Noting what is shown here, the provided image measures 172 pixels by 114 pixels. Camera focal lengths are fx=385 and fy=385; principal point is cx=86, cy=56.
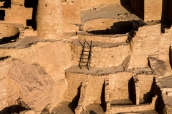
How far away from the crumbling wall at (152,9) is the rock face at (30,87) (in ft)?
30.2

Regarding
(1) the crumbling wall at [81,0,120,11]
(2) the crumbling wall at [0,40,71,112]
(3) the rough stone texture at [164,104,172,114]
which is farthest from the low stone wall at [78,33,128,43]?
(1) the crumbling wall at [81,0,120,11]

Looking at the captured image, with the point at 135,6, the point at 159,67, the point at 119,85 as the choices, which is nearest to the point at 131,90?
the point at 119,85

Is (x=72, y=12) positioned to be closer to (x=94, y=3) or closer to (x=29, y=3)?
(x=29, y=3)

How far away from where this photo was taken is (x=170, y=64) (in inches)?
999

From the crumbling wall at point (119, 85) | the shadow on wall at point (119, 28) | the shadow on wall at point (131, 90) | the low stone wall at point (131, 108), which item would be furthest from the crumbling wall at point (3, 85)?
the shadow on wall at point (119, 28)

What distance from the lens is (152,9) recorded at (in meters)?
27.3

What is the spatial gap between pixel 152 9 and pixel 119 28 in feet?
8.89

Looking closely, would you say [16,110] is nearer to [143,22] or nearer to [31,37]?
[31,37]

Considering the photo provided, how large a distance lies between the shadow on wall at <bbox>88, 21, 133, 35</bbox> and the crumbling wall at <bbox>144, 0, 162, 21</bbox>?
135cm

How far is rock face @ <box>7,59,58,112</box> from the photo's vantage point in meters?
20.1

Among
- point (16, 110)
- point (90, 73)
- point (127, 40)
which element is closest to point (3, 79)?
point (16, 110)

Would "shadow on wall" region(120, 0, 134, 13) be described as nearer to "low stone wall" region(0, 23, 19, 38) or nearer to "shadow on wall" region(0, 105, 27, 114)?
"low stone wall" region(0, 23, 19, 38)

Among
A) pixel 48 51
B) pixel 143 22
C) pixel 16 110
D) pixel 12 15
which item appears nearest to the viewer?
pixel 16 110

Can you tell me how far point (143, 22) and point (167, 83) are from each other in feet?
17.6
